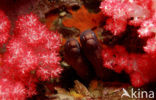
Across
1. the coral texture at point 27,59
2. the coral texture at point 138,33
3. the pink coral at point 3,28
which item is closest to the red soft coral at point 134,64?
the coral texture at point 138,33

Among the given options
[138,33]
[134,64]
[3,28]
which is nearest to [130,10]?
[138,33]

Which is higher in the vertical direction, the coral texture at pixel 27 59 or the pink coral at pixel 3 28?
the pink coral at pixel 3 28

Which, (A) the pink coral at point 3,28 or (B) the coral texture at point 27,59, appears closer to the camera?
(B) the coral texture at point 27,59

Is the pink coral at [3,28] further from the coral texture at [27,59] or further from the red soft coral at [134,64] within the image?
the red soft coral at [134,64]

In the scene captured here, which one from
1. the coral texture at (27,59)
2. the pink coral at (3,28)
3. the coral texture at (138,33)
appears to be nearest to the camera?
the coral texture at (138,33)

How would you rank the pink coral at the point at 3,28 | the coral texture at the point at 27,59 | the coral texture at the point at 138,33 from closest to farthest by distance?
the coral texture at the point at 138,33, the coral texture at the point at 27,59, the pink coral at the point at 3,28

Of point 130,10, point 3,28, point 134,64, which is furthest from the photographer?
point 3,28

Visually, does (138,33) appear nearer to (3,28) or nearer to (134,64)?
(134,64)
